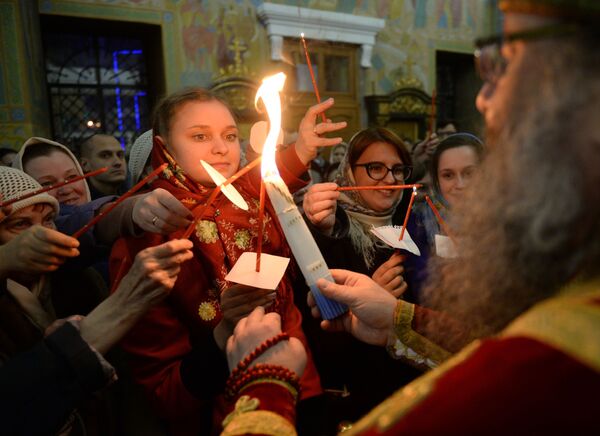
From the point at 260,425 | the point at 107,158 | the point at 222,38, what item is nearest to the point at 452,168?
the point at 260,425

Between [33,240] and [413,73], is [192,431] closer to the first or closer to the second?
[33,240]

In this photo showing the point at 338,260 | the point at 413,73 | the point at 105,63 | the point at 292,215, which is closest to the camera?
the point at 292,215

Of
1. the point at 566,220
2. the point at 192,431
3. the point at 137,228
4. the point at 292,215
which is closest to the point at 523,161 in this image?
the point at 566,220

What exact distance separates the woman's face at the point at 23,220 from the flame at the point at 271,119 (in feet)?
3.30

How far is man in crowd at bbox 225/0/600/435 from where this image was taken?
21.4 inches

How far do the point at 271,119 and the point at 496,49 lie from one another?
583 mm

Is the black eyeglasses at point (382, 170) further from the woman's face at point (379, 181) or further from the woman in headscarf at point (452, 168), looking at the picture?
the woman in headscarf at point (452, 168)

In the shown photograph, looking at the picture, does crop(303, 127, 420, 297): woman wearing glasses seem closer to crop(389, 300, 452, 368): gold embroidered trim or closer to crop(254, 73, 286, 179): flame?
crop(389, 300, 452, 368): gold embroidered trim

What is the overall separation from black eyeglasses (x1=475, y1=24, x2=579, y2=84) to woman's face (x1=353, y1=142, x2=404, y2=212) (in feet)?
5.07

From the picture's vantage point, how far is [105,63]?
28.6ft

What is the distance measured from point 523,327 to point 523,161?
0.29m

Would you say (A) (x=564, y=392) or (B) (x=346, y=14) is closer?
(A) (x=564, y=392)

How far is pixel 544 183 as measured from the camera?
70 cm

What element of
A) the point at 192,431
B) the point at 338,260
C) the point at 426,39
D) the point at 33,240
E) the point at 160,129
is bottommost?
the point at 192,431
